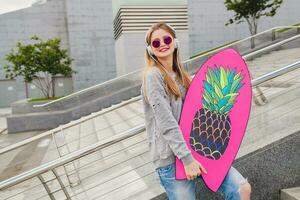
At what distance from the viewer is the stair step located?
2509mm

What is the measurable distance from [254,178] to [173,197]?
1.19 metres

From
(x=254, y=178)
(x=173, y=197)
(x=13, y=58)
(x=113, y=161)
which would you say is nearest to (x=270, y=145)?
(x=254, y=178)

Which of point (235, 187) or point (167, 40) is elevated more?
point (167, 40)

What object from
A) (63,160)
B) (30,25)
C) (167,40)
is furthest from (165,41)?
(30,25)

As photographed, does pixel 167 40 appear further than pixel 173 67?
No

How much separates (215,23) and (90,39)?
24.8ft

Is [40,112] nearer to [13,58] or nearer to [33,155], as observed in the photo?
[13,58]

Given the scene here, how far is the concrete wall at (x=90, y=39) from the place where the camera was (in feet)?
60.1

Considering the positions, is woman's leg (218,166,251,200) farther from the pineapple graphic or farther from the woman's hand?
the woman's hand

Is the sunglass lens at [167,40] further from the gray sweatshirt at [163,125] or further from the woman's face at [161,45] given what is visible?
the gray sweatshirt at [163,125]

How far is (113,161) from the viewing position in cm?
435

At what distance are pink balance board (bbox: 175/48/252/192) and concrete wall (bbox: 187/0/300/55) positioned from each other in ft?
55.5

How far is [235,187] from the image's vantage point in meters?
1.82

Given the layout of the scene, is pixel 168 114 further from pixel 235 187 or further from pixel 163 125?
pixel 235 187
